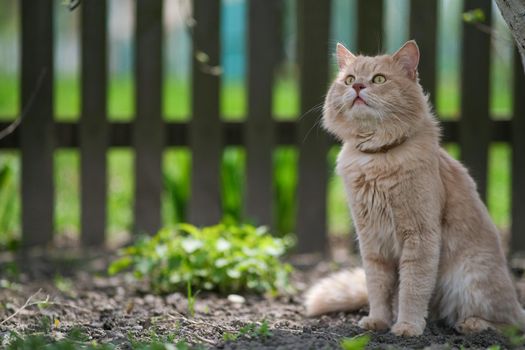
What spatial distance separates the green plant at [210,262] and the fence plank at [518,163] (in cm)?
205

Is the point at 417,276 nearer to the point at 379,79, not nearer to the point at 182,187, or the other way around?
the point at 379,79

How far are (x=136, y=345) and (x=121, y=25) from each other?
24.0 m

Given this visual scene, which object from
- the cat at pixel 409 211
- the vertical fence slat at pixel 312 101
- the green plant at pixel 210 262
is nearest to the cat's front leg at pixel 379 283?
the cat at pixel 409 211

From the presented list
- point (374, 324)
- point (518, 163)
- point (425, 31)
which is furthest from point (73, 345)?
point (518, 163)

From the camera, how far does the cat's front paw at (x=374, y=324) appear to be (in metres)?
3.09

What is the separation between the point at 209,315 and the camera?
345cm

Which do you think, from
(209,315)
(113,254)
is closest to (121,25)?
(113,254)

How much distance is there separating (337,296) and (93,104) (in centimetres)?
222

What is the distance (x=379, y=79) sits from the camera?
3057mm


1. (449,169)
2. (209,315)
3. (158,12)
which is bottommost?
(209,315)

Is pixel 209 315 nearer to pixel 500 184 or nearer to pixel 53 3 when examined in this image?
pixel 53 3

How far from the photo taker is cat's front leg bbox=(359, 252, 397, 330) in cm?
316

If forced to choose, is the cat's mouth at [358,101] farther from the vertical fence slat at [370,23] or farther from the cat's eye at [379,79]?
the vertical fence slat at [370,23]

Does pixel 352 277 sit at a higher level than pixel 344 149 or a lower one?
lower
